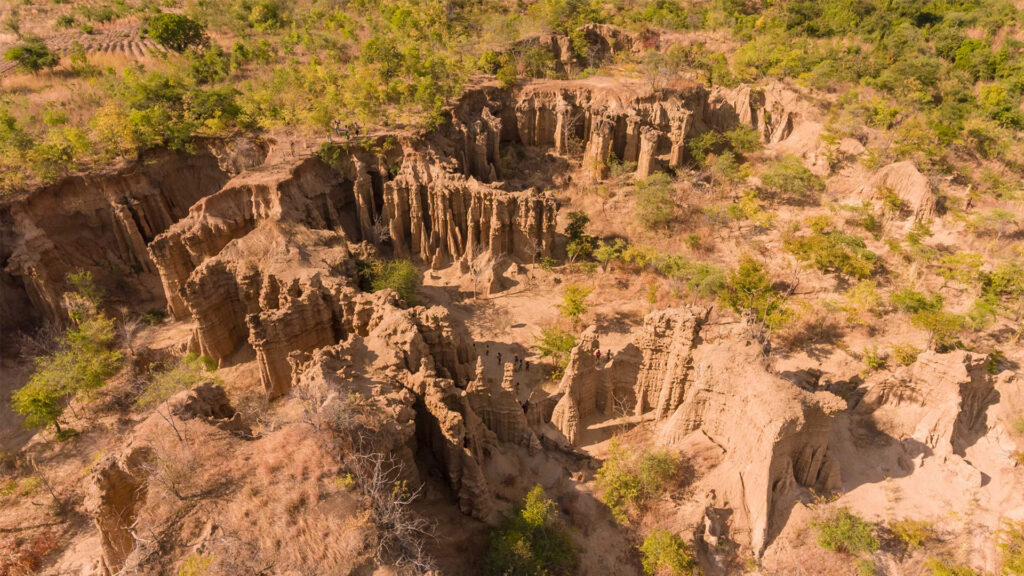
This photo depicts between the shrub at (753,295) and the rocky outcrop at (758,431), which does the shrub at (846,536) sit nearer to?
the rocky outcrop at (758,431)

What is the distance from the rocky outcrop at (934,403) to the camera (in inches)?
821

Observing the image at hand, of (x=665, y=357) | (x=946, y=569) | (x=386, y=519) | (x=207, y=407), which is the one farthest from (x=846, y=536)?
(x=207, y=407)

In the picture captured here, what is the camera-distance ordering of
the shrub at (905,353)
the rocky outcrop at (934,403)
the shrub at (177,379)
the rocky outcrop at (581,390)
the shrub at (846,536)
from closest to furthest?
the shrub at (846,536) < the rocky outcrop at (934,403) < the rocky outcrop at (581,390) < the shrub at (177,379) < the shrub at (905,353)

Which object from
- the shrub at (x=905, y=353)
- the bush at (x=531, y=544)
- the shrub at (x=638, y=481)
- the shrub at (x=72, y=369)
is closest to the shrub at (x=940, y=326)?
the shrub at (x=905, y=353)

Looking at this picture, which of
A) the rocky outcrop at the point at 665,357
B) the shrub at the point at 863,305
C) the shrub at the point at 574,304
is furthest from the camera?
the shrub at the point at 574,304

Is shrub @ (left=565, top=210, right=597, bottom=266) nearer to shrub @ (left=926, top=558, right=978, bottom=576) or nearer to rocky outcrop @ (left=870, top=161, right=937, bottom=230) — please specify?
rocky outcrop @ (left=870, top=161, right=937, bottom=230)

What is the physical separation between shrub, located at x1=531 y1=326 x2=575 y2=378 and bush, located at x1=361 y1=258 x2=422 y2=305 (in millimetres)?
8037

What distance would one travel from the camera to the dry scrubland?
54.3 ft

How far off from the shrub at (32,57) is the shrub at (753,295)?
6398 cm

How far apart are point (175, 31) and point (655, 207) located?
164 feet

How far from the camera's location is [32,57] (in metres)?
48.8

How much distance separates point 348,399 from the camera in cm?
1523

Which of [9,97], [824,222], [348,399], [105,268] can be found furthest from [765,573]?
[9,97]

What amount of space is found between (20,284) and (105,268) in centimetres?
444
